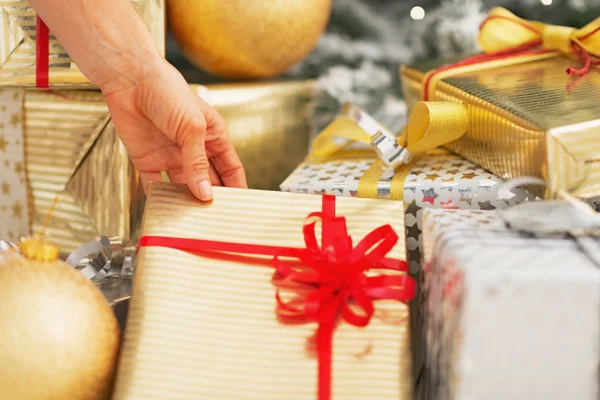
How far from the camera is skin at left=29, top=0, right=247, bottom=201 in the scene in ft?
2.82

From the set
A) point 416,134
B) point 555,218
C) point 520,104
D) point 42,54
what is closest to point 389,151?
point 416,134

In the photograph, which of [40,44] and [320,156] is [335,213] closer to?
[320,156]

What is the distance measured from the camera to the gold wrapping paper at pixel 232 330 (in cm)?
69

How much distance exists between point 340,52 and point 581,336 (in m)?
0.96

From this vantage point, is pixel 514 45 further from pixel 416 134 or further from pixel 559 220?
pixel 559 220

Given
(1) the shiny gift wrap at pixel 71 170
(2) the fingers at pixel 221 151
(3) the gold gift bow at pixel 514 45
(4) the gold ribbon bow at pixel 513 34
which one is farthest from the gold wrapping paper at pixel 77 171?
(4) the gold ribbon bow at pixel 513 34

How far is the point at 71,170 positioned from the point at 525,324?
2.32 feet

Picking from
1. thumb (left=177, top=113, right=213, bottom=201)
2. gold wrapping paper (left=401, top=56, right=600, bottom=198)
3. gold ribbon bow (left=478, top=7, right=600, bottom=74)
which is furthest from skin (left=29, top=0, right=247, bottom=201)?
gold ribbon bow (left=478, top=7, right=600, bottom=74)

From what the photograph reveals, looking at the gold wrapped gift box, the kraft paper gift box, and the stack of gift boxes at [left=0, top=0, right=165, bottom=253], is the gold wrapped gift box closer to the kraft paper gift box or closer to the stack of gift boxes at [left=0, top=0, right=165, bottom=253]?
the stack of gift boxes at [left=0, top=0, right=165, bottom=253]

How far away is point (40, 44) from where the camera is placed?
0.98 meters

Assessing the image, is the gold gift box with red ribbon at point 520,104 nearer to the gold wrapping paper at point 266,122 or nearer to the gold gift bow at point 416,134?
the gold gift bow at point 416,134

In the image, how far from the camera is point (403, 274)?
0.77m

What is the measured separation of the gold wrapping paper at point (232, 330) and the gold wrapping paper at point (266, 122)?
14.3 inches

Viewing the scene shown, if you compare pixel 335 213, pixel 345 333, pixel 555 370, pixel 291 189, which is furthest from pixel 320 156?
pixel 555 370
